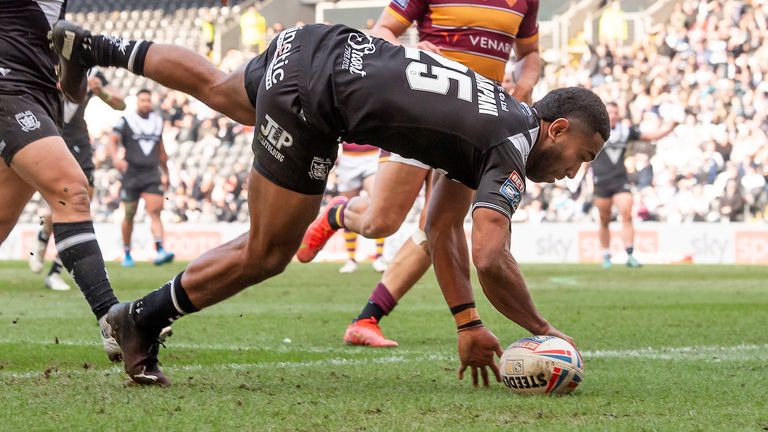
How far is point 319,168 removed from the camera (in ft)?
15.8

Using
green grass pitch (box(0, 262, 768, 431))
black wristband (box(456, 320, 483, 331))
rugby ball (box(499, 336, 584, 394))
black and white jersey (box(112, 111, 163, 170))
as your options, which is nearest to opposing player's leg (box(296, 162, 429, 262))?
green grass pitch (box(0, 262, 768, 431))

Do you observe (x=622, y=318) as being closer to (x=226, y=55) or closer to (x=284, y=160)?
(x=284, y=160)

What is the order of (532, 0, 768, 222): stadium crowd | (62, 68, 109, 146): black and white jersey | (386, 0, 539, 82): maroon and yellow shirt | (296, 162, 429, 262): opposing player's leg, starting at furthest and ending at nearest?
(532, 0, 768, 222): stadium crowd
(62, 68, 109, 146): black and white jersey
(386, 0, 539, 82): maroon and yellow shirt
(296, 162, 429, 262): opposing player's leg

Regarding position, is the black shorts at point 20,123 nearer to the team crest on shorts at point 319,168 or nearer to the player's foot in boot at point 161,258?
the team crest on shorts at point 319,168

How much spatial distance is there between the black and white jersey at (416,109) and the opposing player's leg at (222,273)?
1.32 feet

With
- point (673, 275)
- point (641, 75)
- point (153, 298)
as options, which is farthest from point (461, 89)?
point (641, 75)

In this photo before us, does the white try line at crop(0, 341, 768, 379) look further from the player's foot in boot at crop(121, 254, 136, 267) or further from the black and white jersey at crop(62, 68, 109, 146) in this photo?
the player's foot in boot at crop(121, 254, 136, 267)

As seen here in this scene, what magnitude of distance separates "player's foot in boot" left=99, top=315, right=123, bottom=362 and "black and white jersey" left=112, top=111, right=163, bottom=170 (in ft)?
39.1

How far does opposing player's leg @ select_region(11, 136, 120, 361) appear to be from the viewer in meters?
5.51

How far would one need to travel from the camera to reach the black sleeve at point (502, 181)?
14.4 ft

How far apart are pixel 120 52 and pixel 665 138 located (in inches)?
727

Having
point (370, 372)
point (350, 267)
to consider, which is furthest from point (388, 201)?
point (350, 267)

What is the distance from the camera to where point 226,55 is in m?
32.2

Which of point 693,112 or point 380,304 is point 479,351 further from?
Answer: point 693,112
